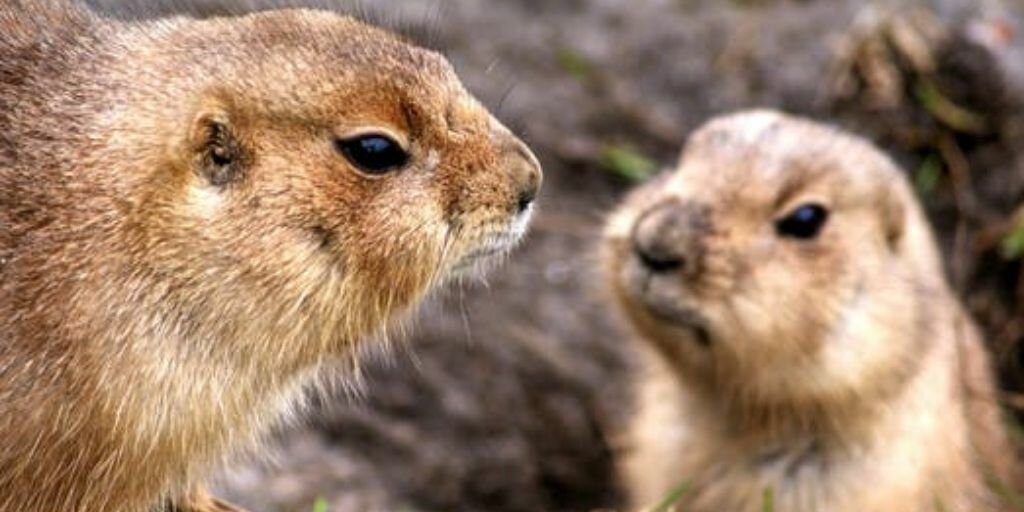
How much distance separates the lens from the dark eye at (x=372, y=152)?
404 cm

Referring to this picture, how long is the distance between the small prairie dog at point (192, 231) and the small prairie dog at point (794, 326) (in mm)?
1882

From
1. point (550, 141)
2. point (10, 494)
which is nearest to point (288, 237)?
point (10, 494)

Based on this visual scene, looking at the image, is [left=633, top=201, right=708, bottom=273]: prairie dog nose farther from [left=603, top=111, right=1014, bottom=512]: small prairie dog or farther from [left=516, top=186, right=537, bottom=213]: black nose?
[left=516, top=186, right=537, bottom=213]: black nose

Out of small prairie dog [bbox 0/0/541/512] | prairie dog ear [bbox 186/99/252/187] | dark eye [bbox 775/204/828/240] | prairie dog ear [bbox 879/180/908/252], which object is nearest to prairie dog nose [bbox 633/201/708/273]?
dark eye [bbox 775/204/828/240]

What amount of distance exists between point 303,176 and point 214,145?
8.6 inches

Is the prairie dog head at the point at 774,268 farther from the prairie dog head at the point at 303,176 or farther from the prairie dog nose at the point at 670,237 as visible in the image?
the prairie dog head at the point at 303,176

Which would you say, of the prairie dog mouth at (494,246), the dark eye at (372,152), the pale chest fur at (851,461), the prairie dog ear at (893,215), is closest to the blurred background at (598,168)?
the pale chest fur at (851,461)

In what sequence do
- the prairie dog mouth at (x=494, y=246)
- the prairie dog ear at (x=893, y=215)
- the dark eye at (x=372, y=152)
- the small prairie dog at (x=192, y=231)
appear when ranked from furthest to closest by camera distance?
the prairie dog ear at (x=893, y=215), the prairie dog mouth at (x=494, y=246), the dark eye at (x=372, y=152), the small prairie dog at (x=192, y=231)

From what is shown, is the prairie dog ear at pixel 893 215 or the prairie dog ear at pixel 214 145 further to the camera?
the prairie dog ear at pixel 893 215

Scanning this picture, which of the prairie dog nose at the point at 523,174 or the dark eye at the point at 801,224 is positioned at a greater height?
the dark eye at the point at 801,224

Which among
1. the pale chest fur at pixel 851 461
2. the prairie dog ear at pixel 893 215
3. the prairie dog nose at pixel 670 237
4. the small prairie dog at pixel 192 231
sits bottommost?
the small prairie dog at pixel 192 231

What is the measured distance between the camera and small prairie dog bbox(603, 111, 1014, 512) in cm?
595

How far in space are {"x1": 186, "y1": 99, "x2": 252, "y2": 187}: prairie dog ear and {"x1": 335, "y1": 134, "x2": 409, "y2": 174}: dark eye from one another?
9.7 inches

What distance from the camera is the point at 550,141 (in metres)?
8.81
